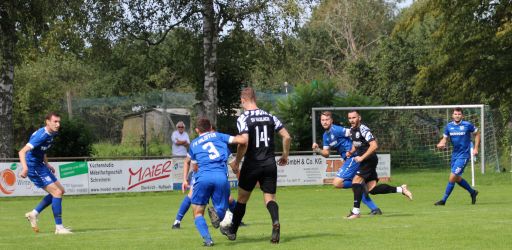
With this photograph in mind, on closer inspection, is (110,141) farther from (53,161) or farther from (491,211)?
(491,211)

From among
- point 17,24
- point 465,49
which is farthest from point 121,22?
point 465,49

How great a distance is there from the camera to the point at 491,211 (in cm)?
1653

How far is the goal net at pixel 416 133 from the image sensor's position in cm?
3306

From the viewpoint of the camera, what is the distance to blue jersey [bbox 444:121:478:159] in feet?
64.2

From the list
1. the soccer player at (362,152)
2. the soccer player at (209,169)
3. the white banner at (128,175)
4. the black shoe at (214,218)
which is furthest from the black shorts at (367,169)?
the white banner at (128,175)

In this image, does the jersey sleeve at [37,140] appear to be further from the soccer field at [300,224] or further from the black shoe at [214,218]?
the black shoe at [214,218]

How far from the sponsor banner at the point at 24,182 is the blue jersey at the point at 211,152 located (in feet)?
50.7

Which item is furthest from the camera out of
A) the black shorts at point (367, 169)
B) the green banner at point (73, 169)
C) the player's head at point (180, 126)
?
the green banner at point (73, 169)

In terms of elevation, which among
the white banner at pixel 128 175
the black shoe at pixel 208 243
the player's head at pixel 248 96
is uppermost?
the player's head at pixel 248 96

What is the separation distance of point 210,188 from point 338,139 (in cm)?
570

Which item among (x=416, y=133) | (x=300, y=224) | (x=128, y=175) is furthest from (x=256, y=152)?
(x=416, y=133)

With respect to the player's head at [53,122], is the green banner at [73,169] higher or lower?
lower

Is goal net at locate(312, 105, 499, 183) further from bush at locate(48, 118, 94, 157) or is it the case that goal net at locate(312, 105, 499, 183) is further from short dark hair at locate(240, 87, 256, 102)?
short dark hair at locate(240, 87, 256, 102)

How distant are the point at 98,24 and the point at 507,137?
53.1 ft
